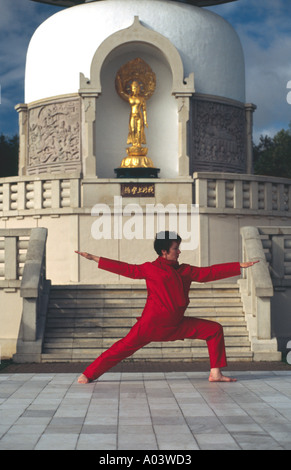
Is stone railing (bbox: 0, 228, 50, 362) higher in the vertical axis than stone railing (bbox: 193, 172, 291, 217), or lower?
lower

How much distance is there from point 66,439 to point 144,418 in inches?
43.2

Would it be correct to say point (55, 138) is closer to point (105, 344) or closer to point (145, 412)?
point (105, 344)

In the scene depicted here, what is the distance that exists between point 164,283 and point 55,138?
1469 centimetres

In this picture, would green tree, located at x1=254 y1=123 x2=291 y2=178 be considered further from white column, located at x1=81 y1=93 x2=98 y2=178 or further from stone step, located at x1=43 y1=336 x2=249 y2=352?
stone step, located at x1=43 y1=336 x2=249 y2=352

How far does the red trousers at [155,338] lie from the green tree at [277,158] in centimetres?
3599

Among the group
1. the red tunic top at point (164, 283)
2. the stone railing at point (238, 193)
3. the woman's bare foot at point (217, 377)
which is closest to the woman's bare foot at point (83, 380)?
the red tunic top at point (164, 283)

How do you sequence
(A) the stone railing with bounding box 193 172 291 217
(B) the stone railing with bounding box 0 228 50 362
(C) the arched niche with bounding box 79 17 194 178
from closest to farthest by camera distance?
(B) the stone railing with bounding box 0 228 50 362, (A) the stone railing with bounding box 193 172 291 217, (C) the arched niche with bounding box 79 17 194 178

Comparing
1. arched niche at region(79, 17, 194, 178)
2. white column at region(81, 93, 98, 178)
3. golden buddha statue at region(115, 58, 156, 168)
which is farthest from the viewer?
golden buddha statue at region(115, 58, 156, 168)

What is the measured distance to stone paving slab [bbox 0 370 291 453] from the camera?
5.85 meters

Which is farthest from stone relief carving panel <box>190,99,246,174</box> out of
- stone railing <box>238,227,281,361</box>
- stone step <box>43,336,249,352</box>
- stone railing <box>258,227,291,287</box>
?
stone step <box>43,336,249,352</box>

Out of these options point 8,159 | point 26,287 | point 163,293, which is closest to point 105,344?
point 26,287

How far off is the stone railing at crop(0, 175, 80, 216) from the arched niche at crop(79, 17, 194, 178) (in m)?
2.80

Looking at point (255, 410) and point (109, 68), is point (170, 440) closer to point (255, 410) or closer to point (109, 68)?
point (255, 410)

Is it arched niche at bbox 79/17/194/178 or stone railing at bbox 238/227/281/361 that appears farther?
arched niche at bbox 79/17/194/178
